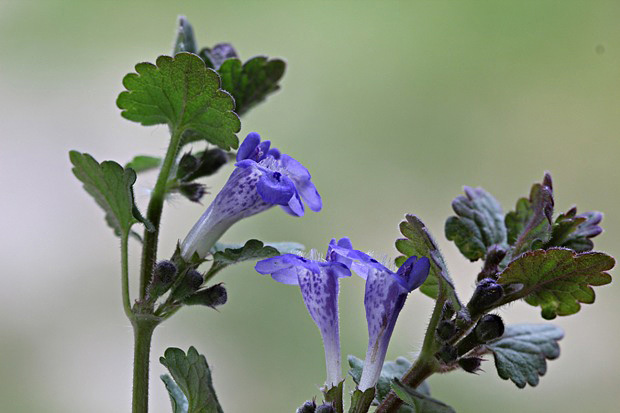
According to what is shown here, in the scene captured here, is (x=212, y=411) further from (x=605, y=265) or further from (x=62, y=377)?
(x=62, y=377)

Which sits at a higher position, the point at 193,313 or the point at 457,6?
the point at 457,6

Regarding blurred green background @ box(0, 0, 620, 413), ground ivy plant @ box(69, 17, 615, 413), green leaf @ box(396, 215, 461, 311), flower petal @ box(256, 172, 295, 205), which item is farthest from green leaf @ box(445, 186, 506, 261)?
blurred green background @ box(0, 0, 620, 413)

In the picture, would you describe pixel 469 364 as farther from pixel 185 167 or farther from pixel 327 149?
pixel 327 149

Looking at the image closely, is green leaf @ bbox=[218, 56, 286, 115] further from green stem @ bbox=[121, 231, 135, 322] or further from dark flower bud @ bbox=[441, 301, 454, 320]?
dark flower bud @ bbox=[441, 301, 454, 320]

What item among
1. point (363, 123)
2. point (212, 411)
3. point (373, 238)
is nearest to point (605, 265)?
point (212, 411)

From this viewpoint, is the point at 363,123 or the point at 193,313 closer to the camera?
the point at 193,313

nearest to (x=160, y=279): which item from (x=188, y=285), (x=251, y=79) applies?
(x=188, y=285)
